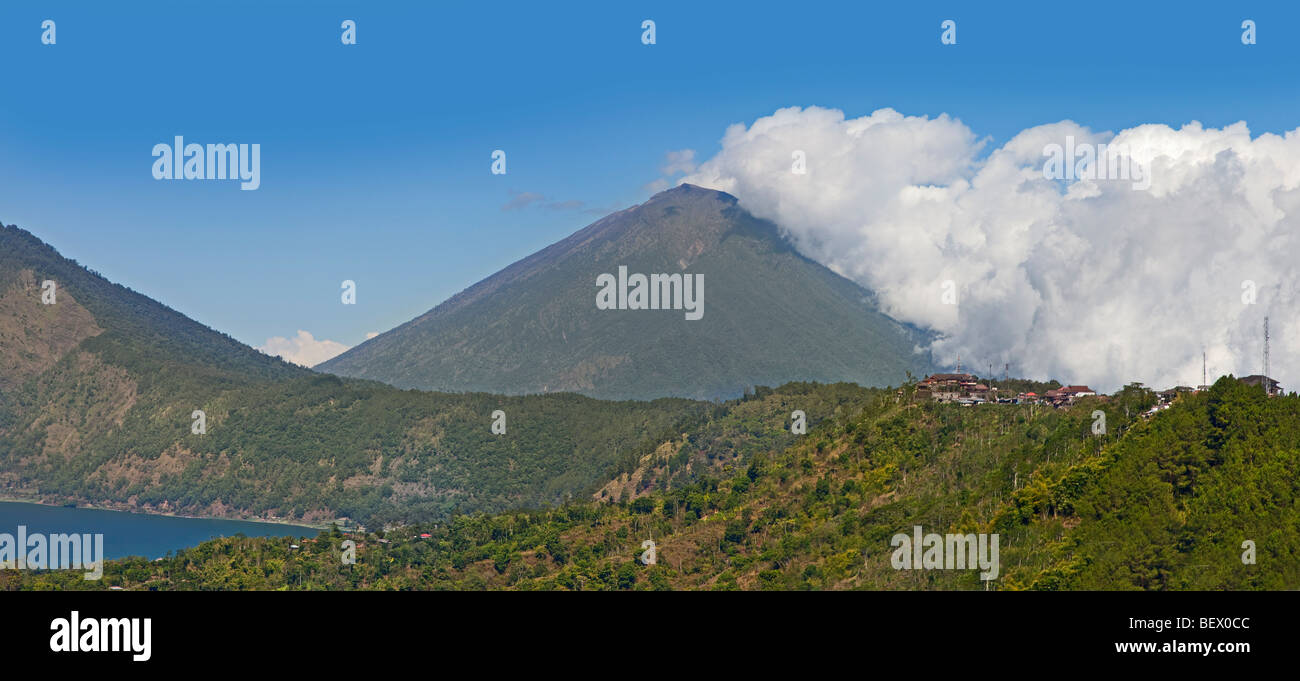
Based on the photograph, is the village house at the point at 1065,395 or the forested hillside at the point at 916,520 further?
the village house at the point at 1065,395

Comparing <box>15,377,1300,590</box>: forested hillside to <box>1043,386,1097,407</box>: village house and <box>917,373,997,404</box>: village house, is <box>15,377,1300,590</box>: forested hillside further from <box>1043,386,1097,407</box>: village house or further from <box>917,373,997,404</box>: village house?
<box>1043,386,1097,407</box>: village house

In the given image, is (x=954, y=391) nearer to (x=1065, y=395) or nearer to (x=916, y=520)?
(x=1065, y=395)

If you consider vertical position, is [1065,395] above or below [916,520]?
above

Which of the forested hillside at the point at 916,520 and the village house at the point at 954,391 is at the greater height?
the village house at the point at 954,391

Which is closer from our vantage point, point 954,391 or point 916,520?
point 916,520

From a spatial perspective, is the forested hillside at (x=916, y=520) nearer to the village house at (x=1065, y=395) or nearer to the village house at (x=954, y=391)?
the village house at (x=954, y=391)

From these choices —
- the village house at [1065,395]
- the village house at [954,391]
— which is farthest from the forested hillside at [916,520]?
the village house at [1065,395]

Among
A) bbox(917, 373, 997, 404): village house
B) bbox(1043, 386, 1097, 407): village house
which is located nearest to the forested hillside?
bbox(917, 373, 997, 404): village house

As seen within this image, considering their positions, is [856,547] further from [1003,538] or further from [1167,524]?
[1167,524]

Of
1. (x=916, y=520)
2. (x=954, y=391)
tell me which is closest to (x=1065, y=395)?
(x=954, y=391)
